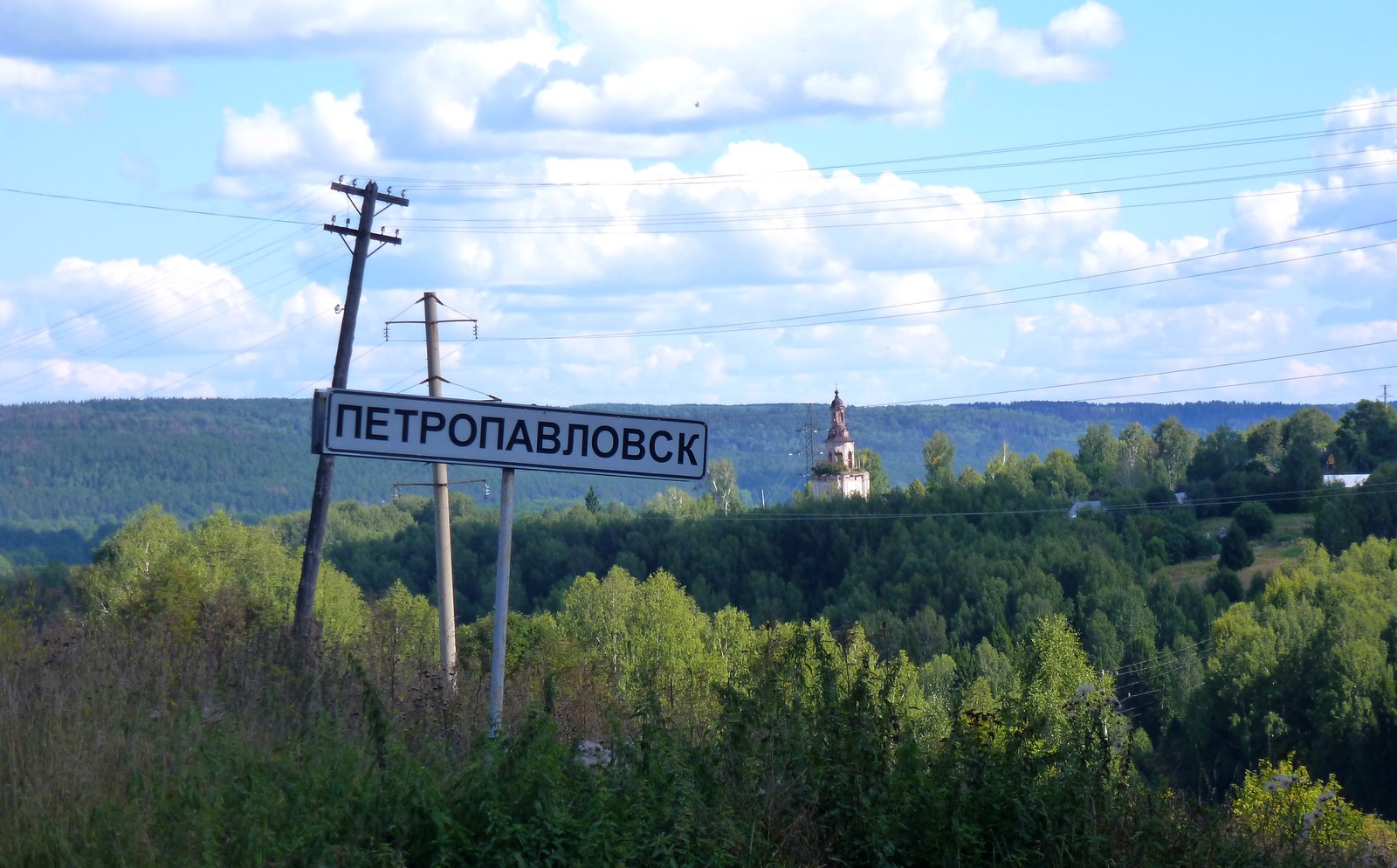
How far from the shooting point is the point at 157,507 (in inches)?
2562

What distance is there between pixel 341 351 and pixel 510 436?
12065 mm

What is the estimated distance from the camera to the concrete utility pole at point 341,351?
1613 centimetres

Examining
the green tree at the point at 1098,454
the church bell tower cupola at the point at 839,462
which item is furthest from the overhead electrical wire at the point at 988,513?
the green tree at the point at 1098,454

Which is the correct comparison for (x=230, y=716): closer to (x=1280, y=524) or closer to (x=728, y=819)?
(x=728, y=819)

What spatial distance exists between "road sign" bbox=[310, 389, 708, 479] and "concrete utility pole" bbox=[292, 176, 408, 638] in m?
10.3

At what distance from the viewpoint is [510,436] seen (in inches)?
209

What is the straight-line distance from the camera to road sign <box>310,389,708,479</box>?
204 inches

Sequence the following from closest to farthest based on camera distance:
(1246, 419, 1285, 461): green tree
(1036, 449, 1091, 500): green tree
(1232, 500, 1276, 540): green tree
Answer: (1232, 500, 1276, 540): green tree → (1036, 449, 1091, 500): green tree → (1246, 419, 1285, 461): green tree

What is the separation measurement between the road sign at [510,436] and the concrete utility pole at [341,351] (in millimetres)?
10267

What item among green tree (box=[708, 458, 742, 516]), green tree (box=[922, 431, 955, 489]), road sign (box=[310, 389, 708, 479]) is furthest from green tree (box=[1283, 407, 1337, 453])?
road sign (box=[310, 389, 708, 479])

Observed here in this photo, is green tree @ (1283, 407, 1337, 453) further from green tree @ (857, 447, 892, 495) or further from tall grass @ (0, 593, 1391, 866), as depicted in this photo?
tall grass @ (0, 593, 1391, 866)

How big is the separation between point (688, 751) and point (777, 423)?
620ft

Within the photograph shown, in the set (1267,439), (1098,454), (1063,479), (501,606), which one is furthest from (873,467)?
(501,606)

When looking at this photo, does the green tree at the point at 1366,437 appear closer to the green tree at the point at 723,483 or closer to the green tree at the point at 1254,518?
the green tree at the point at 1254,518
